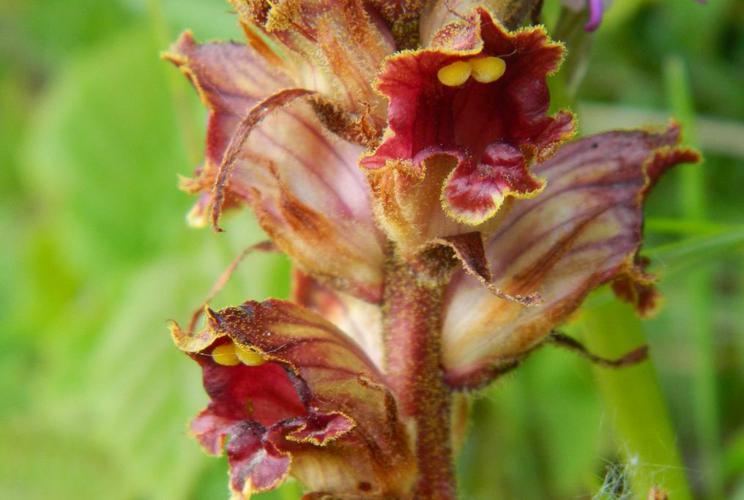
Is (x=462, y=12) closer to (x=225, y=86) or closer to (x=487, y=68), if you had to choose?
(x=487, y=68)

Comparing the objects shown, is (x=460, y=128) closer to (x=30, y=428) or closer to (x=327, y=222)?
(x=327, y=222)

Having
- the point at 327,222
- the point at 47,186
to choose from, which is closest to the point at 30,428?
the point at 47,186

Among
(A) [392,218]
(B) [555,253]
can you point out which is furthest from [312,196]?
(B) [555,253]

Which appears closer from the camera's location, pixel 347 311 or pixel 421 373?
pixel 421 373

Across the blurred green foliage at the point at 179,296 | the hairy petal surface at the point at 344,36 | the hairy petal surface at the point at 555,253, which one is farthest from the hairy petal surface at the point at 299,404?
the blurred green foliage at the point at 179,296

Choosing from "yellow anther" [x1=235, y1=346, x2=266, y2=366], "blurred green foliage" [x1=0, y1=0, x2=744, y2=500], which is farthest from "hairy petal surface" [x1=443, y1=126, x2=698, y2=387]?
"blurred green foliage" [x1=0, y1=0, x2=744, y2=500]

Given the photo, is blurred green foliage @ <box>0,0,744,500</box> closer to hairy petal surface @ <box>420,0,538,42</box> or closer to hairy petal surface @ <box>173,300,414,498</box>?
hairy petal surface @ <box>173,300,414,498</box>
